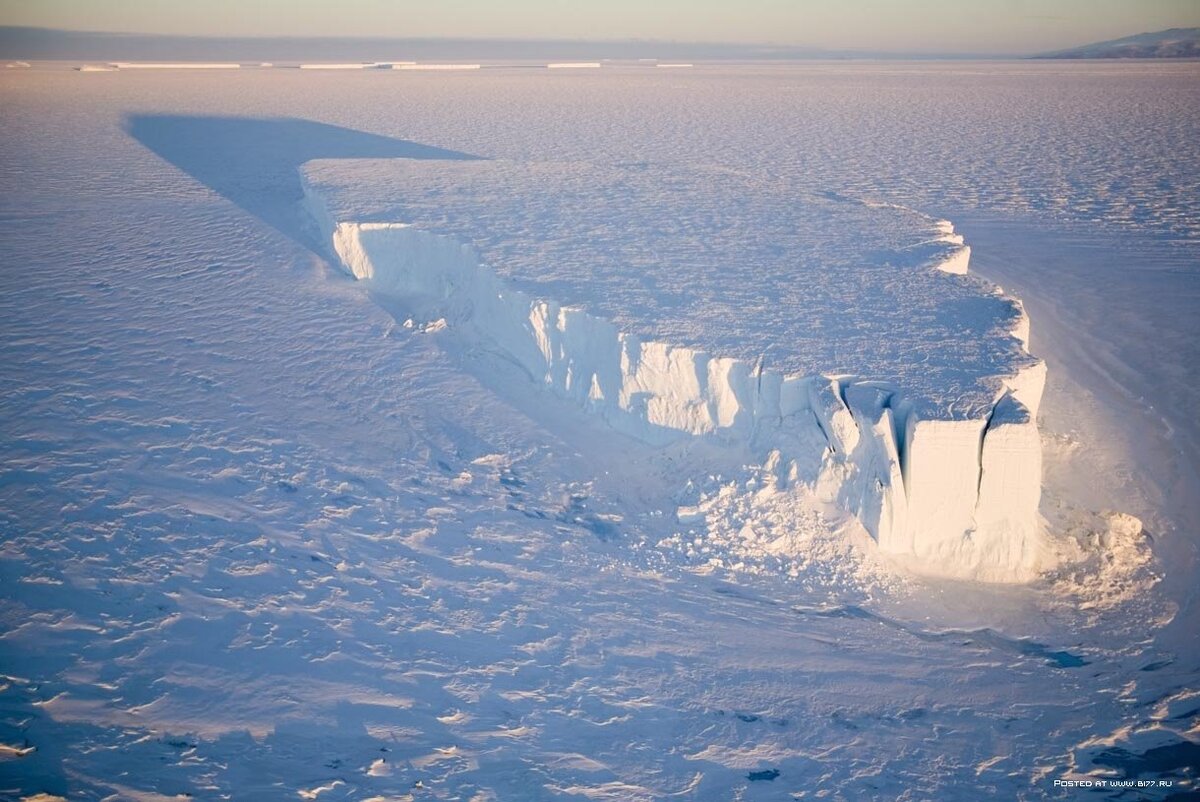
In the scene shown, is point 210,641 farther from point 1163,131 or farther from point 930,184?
point 1163,131

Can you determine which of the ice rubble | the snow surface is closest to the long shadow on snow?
the snow surface

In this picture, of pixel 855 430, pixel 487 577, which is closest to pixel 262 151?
pixel 487 577

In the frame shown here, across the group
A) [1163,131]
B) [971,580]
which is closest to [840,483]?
[971,580]

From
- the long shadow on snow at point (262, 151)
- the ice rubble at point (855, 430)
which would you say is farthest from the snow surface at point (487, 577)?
the long shadow on snow at point (262, 151)

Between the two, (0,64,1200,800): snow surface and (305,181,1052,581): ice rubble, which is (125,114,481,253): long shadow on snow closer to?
(0,64,1200,800): snow surface

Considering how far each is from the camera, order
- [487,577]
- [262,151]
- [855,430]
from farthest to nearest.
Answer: [262,151], [855,430], [487,577]

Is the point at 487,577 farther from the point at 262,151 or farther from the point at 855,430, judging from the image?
the point at 262,151
